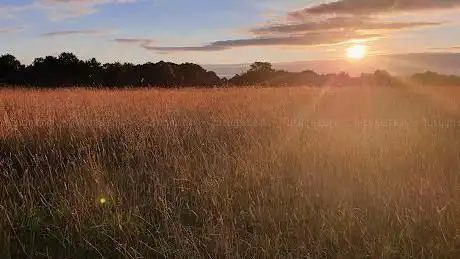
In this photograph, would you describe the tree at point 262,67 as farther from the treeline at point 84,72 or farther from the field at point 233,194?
the field at point 233,194

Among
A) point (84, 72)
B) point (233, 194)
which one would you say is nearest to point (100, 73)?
point (84, 72)

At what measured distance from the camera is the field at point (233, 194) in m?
3.63

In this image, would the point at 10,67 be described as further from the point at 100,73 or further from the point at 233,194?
the point at 233,194

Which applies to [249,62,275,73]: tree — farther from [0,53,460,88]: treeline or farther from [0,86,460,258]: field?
[0,86,460,258]: field

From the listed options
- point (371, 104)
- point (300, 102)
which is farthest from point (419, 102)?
point (300, 102)

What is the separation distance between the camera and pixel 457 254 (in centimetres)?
344

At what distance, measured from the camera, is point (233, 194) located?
4547mm

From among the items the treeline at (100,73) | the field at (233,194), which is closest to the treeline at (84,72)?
the treeline at (100,73)

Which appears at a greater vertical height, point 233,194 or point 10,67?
point 10,67

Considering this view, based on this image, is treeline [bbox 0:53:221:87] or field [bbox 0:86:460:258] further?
treeline [bbox 0:53:221:87]

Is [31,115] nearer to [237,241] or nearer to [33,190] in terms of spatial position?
[33,190]

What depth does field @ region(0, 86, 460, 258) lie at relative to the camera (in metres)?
3.63

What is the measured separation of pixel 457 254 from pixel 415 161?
8.02 feet

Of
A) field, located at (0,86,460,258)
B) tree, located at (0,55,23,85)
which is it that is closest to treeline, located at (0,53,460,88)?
tree, located at (0,55,23,85)
